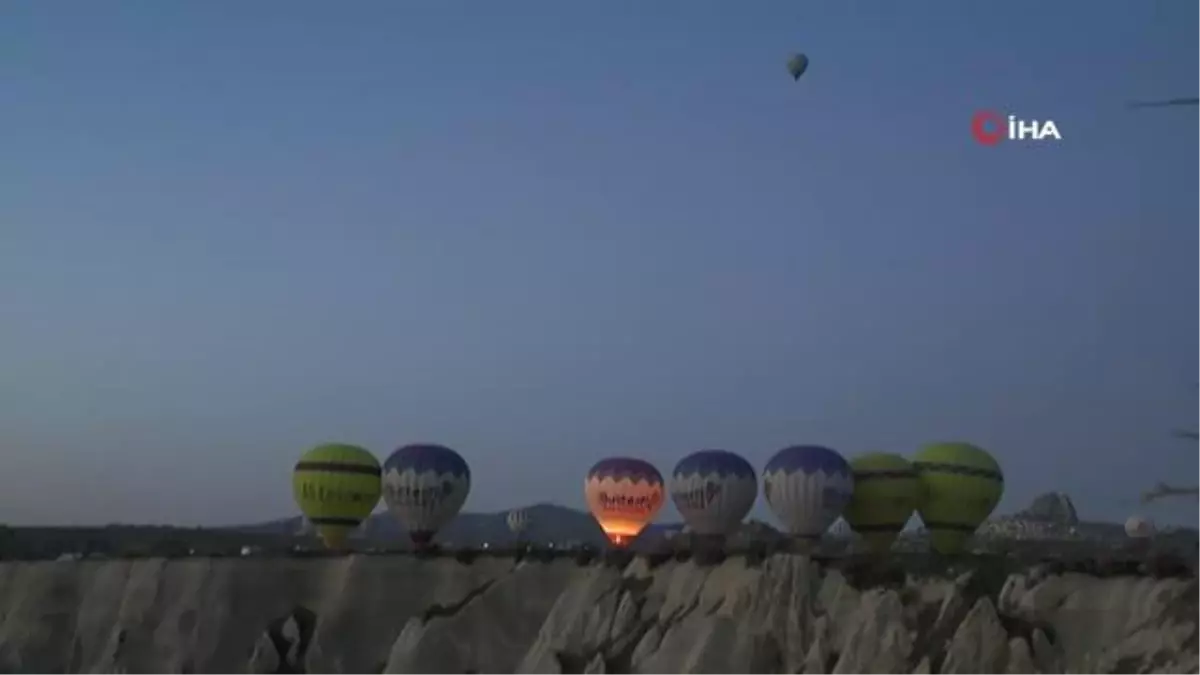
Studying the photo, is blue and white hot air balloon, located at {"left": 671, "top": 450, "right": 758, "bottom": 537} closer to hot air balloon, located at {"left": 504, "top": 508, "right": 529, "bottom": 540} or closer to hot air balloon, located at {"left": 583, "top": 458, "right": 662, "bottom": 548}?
hot air balloon, located at {"left": 583, "top": 458, "right": 662, "bottom": 548}

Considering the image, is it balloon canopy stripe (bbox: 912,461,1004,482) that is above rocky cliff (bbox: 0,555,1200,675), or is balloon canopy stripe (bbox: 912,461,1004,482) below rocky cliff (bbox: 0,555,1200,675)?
above

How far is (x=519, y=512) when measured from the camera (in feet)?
211

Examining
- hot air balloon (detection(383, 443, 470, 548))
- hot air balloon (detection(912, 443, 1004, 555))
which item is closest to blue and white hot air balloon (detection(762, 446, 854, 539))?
hot air balloon (detection(912, 443, 1004, 555))

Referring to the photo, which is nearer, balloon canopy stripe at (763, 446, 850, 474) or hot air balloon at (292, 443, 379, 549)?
balloon canopy stripe at (763, 446, 850, 474)

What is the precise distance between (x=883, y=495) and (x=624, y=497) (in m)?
8.49

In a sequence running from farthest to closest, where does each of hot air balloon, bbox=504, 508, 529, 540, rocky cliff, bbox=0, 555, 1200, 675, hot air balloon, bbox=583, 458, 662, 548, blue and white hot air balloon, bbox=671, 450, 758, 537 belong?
1. hot air balloon, bbox=504, 508, 529, 540
2. hot air balloon, bbox=583, 458, 662, 548
3. blue and white hot air balloon, bbox=671, 450, 758, 537
4. rocky cliff, bbox=0, 555, 1200, 675

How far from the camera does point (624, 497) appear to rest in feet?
132

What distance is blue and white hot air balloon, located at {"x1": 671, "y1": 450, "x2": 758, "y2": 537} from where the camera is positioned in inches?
1451

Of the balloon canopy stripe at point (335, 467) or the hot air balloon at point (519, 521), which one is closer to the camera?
the balloon canopy stripe at point (335, 467)

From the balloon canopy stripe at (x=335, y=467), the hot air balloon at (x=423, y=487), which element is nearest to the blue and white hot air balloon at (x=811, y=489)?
the hot air balloon at (x=423, y=487)

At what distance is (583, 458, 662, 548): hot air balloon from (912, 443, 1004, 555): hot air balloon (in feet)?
27.7

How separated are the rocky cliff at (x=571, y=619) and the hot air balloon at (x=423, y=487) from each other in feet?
12.9

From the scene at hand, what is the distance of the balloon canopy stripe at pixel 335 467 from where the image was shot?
37.8 m

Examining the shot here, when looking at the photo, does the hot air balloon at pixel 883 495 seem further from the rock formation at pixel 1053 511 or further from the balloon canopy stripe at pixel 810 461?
the rock formation at pixel 1053 511
